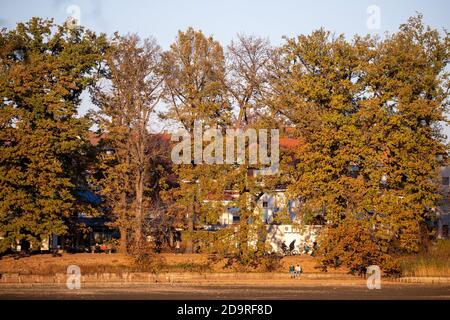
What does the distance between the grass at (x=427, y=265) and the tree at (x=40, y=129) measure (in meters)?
25.2

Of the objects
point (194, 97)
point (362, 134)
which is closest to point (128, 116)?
point (194, 97)

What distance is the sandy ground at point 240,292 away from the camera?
55406 millimetres

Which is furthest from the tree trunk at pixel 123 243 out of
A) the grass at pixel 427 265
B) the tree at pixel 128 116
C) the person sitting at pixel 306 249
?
the grass at pixel 427 265

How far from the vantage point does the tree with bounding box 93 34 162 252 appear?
251 feet

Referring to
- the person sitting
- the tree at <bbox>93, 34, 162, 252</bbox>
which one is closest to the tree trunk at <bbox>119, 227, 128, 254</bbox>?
the tree at <bbox>93, 34, 162, 252</bbox>

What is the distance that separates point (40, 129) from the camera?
72.6 meters

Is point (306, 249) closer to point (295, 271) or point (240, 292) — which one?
point (295, 271)

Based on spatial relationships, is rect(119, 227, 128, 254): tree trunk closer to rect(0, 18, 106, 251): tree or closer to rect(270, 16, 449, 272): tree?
rect(0, 18, 106, 251): tree

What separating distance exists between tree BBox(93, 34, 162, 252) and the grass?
816 inches

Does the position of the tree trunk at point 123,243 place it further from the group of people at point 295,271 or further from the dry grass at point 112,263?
the group of people at point 295,271

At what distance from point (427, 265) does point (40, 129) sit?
30189 millimetres

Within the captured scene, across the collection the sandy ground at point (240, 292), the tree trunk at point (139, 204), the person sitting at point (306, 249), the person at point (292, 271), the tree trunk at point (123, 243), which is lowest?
the sandy ground at point (240, 292)

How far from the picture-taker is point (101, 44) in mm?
78125

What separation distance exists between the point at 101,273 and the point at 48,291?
28.4 feet
